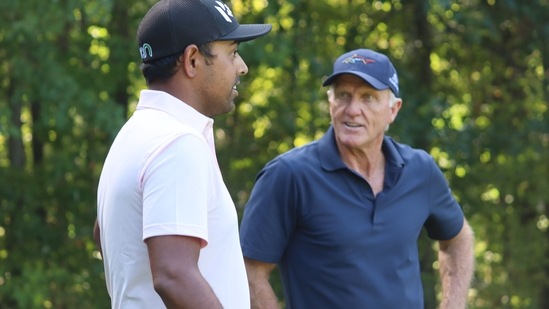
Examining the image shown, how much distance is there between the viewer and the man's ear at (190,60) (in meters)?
2.62

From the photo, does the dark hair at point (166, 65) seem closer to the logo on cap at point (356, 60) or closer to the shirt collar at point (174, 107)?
the shirt collar at point (174, 107)

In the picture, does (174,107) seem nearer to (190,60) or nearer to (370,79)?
(190,60)

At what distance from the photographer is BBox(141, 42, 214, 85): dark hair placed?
2.63 meters

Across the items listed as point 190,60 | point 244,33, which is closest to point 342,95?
point 244,33

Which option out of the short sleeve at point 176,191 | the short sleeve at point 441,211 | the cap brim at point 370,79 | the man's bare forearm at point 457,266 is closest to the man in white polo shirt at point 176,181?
the short sleeve at point 176,191

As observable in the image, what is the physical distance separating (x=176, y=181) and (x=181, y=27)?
1.31 ft

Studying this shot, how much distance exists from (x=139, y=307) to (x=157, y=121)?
43cm

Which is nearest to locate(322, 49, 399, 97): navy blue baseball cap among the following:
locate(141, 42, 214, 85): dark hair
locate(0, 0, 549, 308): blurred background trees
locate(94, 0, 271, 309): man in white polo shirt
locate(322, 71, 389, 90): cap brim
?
locate(322, 71, 389, 90): cap brim

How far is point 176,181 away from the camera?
245cm

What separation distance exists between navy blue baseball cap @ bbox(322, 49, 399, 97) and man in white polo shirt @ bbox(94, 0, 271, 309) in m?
1.24

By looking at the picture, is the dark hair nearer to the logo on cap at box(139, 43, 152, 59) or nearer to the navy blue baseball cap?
the logo on cap at box(139, 43, 152, 59)

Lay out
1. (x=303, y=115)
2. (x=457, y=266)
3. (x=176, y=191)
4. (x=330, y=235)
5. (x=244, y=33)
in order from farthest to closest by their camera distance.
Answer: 1. (x=303, y=115)
2. (x=457, y=266)
3. (x=330, y=235)
4. (x=244, y=33)
5. (x=176, y=191)

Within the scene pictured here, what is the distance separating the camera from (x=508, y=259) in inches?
383

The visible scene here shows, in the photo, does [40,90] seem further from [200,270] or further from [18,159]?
[200,270]
